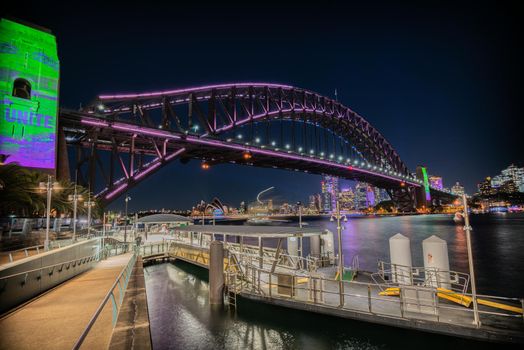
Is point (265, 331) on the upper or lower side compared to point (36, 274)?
lower

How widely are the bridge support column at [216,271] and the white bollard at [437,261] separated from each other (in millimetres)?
8432

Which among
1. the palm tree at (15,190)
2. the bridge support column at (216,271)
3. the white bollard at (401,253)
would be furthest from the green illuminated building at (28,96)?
the white bollard at (401,253)

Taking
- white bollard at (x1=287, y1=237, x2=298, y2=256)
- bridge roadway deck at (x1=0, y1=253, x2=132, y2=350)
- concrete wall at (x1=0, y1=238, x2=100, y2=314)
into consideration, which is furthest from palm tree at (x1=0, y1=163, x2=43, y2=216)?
white bollard at (x1=287, y1=237, x2=298, y2=256)

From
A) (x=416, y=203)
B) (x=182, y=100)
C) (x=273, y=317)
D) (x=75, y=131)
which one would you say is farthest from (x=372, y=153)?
(x=273, y=317)

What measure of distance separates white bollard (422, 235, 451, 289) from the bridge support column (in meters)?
8.43

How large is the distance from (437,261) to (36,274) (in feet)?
47.7

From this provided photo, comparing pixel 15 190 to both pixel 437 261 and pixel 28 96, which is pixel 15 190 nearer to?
pixel 28 96

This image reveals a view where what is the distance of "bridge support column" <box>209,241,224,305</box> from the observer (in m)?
13.2

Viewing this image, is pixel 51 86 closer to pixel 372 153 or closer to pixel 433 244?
pixel 433 244

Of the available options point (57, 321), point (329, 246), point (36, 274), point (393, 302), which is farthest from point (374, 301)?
point (36, 274)

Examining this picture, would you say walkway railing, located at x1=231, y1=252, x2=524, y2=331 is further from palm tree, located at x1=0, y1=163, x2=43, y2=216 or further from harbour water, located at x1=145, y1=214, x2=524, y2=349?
palm tree, located at x1=0, y1=163, x2=43, y2=216

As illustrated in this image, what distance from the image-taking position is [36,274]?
9.91 meters

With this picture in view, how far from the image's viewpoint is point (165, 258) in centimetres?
2736

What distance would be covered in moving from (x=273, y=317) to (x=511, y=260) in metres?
28.5
